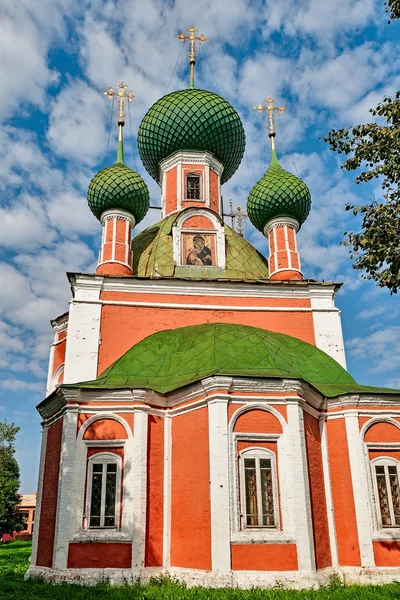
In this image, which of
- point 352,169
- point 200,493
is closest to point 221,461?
point 200,493

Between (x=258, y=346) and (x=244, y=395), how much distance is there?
1.41 metres

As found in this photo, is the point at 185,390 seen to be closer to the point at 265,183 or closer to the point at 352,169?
the point at 352,169

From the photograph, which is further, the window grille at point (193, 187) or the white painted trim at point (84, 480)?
the window grille at point (193, 187)

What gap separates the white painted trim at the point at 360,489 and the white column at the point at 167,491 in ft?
10.1

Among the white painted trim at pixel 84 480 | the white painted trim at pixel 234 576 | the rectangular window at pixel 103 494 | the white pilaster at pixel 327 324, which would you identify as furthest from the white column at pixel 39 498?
the white pilaster at pixel 327 324

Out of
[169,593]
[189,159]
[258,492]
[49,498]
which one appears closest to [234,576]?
[169,593]

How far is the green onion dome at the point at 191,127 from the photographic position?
17281mm

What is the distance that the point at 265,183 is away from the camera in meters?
15.9

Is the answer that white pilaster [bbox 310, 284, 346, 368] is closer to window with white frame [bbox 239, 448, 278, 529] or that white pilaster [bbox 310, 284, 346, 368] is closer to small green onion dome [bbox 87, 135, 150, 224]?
window with white frame [bbox 239, 448, 278, 529]

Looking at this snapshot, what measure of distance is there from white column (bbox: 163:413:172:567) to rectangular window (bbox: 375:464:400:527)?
3.53 m

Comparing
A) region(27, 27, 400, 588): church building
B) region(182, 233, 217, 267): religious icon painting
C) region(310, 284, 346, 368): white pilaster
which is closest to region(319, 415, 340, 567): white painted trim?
region(27, 27, 400, 588): church building

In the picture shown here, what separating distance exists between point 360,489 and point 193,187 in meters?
10.9

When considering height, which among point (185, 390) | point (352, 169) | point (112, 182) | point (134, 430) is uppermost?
point (112, 182)

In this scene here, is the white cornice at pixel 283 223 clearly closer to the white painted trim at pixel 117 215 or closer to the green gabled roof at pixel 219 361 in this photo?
the white painted trim at pixel 117 215
